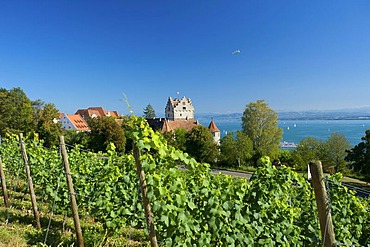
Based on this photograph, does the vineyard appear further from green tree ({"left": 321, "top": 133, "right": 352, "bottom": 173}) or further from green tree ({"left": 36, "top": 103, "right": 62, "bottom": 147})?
green tree ({"left": 36, "top": 103, "right": 62, "bottom": 147})

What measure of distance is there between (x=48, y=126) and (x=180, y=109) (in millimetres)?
39827

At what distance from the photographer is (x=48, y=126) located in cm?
3350

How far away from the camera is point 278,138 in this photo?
32219 mm

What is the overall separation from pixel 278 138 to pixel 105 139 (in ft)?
73.5

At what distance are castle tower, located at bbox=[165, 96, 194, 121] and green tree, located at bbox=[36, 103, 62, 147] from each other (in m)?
35.7

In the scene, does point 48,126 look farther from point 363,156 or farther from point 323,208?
point 323,208

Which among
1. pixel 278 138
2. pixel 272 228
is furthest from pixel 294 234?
pixel 278 138

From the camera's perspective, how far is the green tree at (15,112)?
32.1 meters

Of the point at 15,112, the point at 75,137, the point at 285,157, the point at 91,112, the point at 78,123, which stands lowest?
the point at 285,157

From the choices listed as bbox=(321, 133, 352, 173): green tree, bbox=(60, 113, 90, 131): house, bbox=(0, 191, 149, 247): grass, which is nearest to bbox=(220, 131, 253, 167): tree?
bbox=(321, 133, 352, 173): green tree

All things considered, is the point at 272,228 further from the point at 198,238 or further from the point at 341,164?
the point at 341,164

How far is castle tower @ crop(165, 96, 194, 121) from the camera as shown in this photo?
226ft

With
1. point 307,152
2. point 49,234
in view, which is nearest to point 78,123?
point 307,152

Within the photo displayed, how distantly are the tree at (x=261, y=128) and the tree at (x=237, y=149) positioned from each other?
67.9 inches
